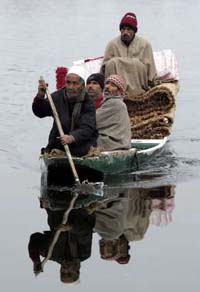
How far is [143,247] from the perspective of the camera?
9773 mm

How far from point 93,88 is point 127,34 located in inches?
99.5

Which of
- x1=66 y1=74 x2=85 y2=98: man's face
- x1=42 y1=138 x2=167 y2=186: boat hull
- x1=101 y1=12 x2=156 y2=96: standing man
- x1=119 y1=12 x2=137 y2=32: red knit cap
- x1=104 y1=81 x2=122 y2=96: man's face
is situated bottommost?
x1=42 y1=138 x2=167 y2=186: boat hull

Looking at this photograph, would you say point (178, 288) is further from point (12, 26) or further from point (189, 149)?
point (12, 26)

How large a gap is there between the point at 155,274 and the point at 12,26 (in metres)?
25.3

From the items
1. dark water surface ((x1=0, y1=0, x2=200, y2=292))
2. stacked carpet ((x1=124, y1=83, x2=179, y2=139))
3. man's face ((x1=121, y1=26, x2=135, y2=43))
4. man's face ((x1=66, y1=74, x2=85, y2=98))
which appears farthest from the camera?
man's face ((x1=121, y1=26, x2=135, y2=43))

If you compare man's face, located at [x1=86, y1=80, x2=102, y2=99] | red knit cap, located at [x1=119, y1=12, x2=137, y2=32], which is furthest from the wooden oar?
red knit cap, located at [x1=119, y1=12, x2=137, y2=32]

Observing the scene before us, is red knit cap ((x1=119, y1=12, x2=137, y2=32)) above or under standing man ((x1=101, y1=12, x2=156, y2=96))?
above

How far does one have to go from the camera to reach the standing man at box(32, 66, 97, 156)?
11555 millimetres

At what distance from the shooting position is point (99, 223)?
10.7 metres

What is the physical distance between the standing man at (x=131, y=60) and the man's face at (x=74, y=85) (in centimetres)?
329

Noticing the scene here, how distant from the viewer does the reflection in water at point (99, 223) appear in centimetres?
946

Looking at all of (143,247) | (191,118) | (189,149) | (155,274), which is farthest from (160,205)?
(191,118)

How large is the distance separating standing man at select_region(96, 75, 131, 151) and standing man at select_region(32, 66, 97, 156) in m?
0.77

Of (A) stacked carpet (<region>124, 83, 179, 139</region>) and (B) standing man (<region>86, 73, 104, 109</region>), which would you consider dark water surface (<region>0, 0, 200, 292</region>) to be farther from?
(B) standing man (<region>86, 73, 104, 109</region>)
